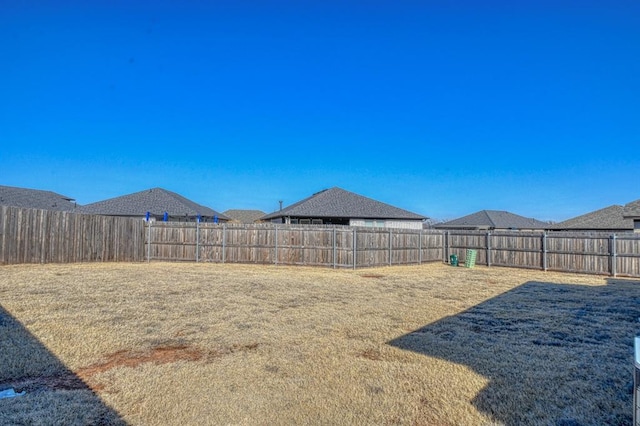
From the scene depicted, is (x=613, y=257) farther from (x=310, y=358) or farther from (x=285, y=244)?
(x=310, y=358)

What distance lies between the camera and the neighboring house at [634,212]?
16.9 metres

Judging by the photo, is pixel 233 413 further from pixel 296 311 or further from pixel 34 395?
pixel 296 311

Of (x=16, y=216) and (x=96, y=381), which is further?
(x=16, y=216)

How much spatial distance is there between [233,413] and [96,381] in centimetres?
162

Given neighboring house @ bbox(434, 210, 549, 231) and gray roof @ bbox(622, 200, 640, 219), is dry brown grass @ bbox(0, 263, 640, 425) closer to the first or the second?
gray roof @ bbox(622, 200, 640, 219)

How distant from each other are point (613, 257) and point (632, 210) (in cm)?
546

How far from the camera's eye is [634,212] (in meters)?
17.2

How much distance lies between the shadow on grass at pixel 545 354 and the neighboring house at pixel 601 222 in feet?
67.8

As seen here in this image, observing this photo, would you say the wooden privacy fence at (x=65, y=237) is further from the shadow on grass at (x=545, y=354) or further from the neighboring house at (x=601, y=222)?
the neighboring house at (x=601, y=222)

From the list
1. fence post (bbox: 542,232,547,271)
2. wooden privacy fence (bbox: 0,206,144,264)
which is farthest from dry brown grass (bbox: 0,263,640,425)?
fence post (bbox: 542,232,547,271)

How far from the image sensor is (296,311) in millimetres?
6891

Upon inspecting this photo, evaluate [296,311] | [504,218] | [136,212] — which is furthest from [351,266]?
[504,218]

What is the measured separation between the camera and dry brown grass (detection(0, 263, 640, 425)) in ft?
10.1

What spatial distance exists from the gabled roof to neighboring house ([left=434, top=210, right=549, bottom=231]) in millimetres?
12619
